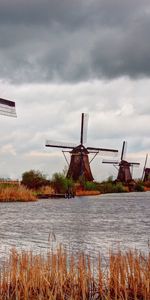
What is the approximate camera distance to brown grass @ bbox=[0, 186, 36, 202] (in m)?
39.9

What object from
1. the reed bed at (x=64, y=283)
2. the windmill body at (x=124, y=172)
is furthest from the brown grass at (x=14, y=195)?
the windmill body at (x=124, y=172)

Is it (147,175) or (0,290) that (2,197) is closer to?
(0,290)

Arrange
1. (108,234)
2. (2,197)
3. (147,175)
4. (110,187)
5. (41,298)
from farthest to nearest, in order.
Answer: (147,175) → (110,187) → (2,197) → (108,234) → (41,298)

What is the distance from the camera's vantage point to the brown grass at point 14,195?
39938 mm

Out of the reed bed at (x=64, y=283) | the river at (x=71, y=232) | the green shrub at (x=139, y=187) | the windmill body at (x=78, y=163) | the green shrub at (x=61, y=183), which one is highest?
the windmill body at (x=78, y=163)

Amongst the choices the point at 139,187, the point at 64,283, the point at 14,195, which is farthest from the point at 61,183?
the point at 64,283

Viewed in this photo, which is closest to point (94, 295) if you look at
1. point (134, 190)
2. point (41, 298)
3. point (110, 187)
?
point (41, 298)

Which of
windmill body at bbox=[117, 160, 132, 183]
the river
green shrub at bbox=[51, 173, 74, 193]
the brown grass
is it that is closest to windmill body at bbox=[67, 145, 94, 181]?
green shrub at bbox=[51, 173, 74, 193]

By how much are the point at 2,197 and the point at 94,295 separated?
3191 cm

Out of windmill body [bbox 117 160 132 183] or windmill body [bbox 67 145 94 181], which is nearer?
windmill body [bbox 67 145 94 181]

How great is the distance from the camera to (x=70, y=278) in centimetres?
851

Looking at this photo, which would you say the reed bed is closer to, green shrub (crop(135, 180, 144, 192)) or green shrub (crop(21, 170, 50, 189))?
green shrub (crop(21, 170, 50, 189))

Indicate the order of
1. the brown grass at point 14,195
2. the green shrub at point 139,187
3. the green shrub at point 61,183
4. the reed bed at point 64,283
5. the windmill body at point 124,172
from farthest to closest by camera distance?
the green shrub at point 139,187 → the windmill body at point 124,172 → the green shrub at point 61,183 → the brown grass at point 14,195 → the reed bed at point 64,283

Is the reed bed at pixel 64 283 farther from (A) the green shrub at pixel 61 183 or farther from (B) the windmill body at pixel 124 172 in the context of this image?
(B) the windmill body at pixel 124 172
